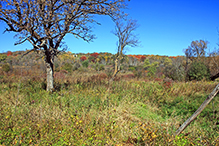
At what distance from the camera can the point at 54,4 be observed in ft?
21.3

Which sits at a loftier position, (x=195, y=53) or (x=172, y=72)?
(x=195, y=53)

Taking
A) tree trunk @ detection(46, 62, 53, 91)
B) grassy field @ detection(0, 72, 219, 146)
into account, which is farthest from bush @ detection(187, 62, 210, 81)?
tree trunk @ detection(46, 62, 53, 91)

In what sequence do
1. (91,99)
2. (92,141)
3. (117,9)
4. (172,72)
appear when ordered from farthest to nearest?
(172,72) → (117,9) → (91,99) → (92,141)

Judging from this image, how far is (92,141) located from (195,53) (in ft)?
103

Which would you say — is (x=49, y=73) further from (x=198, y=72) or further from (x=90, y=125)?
(x=198, y=72)

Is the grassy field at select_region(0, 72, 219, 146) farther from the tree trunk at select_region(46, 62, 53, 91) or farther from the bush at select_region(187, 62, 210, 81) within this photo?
the bush at select_region(187, 62, 210, 81)

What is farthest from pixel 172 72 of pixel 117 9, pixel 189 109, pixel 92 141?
pixel 92 141

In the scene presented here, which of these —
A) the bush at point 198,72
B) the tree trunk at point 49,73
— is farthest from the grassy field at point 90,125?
the bush at point 198,72

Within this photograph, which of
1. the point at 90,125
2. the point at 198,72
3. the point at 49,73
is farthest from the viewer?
the point at 198,72

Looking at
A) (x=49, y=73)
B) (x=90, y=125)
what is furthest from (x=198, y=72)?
(x=90, y=125)

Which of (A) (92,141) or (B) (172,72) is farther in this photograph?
(B) (172,72)

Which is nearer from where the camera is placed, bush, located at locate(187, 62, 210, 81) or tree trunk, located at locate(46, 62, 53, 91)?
tree trunk, located at locate(46, 62, 53, 91)

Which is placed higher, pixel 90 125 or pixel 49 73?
pixel 49 73

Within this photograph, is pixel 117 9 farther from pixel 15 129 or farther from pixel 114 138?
pixel 15 129
